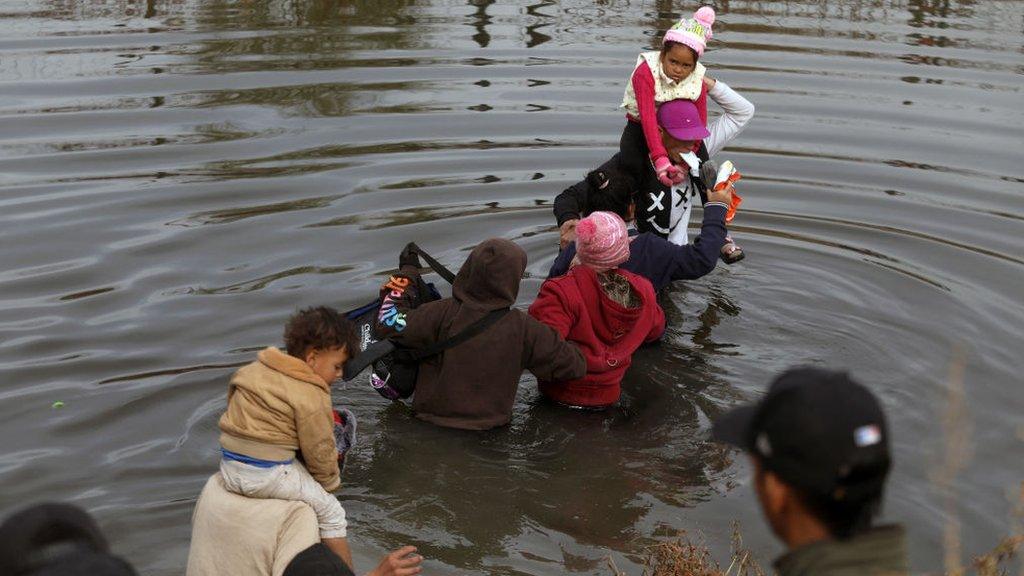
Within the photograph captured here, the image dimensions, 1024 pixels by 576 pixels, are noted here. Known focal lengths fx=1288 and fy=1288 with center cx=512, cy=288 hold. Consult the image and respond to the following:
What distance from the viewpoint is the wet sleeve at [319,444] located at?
5480 mm

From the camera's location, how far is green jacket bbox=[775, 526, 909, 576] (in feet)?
Answer: 10.4

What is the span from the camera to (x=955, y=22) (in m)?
20.2

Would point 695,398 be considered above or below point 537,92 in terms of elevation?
below

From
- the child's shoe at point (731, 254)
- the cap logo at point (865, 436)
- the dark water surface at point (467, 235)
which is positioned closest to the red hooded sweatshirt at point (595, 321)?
the dark water surface at point (467, 235)

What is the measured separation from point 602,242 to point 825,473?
4.38 m

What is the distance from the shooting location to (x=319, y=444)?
5574 mm

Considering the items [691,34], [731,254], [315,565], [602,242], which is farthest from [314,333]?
[731,254]

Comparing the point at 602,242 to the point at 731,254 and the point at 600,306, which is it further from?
the point at 731,254

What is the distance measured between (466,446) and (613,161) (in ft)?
9.16

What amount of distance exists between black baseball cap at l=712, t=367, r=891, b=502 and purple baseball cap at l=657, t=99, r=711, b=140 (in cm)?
592

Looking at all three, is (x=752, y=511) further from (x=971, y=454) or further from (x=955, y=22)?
(x=955, y=22)

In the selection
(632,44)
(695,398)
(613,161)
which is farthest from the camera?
(632,44)

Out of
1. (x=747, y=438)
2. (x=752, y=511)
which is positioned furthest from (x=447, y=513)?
(x=747, y=438)

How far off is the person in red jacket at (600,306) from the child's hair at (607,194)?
100cm
